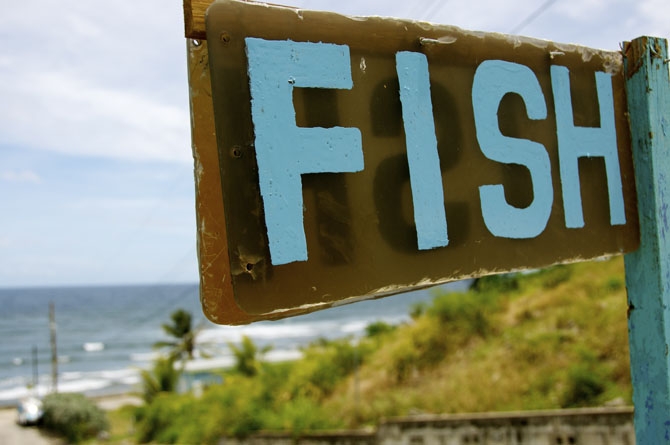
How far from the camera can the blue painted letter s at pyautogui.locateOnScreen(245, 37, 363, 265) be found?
134 cm

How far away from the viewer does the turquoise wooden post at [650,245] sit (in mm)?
1808

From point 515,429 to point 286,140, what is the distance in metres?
7.34

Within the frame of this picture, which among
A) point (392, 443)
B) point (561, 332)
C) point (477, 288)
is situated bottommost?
point (392, 443)

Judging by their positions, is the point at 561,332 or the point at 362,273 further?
the point at 561,332

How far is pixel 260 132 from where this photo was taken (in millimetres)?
1345

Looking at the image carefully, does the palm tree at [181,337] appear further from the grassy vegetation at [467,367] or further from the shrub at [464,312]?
the shrub at [464,312]


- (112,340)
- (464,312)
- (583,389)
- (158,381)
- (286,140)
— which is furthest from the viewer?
(112,340)

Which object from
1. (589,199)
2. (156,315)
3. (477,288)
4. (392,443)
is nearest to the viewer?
(589,199)

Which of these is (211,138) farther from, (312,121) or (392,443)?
(392,443)

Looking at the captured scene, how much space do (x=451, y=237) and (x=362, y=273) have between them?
33 cm

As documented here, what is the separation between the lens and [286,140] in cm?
137

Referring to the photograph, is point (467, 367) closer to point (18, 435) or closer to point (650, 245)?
point (650, 245)

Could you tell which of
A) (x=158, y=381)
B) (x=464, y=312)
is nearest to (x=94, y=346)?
(x=158, y=381)

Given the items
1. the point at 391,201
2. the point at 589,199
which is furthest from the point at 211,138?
the point at 589,199
